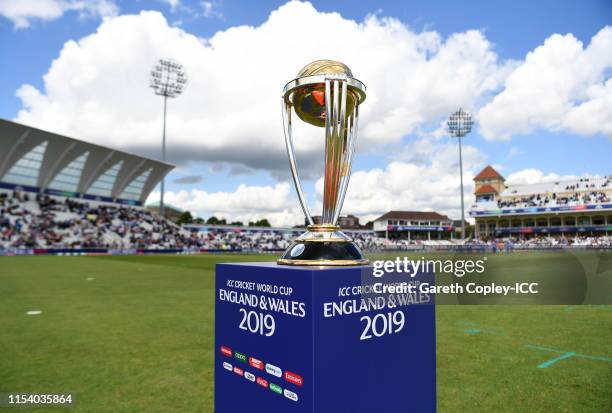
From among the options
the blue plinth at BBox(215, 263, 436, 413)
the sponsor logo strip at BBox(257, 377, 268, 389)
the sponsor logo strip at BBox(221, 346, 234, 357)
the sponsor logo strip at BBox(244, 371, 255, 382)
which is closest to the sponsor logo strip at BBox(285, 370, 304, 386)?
the blue plinth at BBox(215, 263, 436, 413)

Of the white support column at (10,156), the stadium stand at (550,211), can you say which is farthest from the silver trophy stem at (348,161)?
the stadium stand at (550,211)

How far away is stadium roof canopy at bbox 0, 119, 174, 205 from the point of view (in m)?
37.4

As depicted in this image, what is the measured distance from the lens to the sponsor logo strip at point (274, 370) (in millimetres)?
2094

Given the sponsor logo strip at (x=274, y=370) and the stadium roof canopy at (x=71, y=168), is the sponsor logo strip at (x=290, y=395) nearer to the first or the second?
the sponsor logo strip at (x=274, y=370)

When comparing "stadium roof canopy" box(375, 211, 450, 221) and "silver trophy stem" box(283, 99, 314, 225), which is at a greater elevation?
"stadium roof canopy" box(375, 211, 450, 221)

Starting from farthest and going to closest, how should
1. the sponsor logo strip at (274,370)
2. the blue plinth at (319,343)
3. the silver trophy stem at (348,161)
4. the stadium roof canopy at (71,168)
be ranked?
the stadium roof canopy at (71,168) → the silver trophy stem at (348,161) → the sponsor logo strip at (274,370) → the blue plinth at (319,343)

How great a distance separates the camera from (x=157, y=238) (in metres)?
46.1

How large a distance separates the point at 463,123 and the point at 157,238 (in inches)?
1780

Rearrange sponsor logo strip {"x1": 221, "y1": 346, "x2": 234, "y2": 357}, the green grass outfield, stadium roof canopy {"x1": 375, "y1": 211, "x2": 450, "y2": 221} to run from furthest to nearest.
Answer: stadium roof canopy {"x1": 375, "y1": 211, "x2": 450, "y2": 221} → the green grass outfield → sponsor logo strip {"x1": 221, "y1": 346, "x2": 234, "y2": 357}

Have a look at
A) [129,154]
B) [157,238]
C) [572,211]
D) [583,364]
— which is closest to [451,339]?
[583,364]

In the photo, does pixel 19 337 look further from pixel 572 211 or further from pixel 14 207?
pixel 572 211

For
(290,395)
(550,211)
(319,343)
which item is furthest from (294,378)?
(550,211)

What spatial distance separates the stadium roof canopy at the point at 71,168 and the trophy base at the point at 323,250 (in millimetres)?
42465

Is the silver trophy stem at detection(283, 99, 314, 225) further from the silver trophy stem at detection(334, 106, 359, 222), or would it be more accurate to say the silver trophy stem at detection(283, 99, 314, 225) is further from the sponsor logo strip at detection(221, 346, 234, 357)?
the sponsor logo strip at detection(221, 346, 234, 357)
